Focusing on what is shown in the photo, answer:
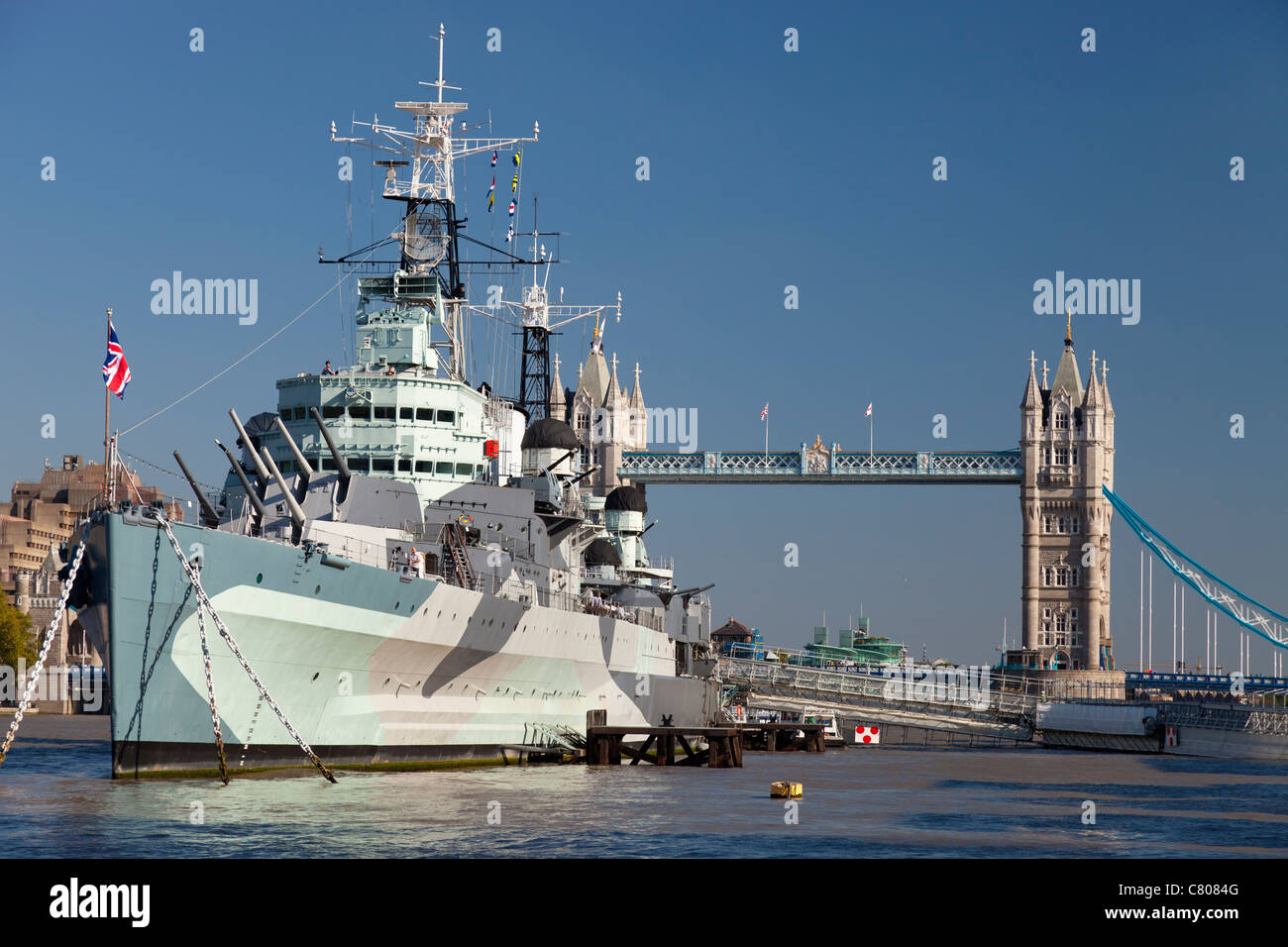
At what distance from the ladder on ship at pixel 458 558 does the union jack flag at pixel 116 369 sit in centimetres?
943

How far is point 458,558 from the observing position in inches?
1294

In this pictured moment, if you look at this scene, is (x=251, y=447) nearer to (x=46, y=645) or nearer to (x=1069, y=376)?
(x=46, y=645)

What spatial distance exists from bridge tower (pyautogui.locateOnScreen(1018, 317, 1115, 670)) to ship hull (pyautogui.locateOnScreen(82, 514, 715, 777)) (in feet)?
313

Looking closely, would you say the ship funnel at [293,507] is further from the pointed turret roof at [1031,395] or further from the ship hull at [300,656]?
the pointed turret roof at [1031,395]

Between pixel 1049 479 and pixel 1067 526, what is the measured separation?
4457mm

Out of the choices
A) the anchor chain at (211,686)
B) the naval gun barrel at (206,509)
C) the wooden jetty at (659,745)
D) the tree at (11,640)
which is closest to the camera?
the anchor chain at (211,686)

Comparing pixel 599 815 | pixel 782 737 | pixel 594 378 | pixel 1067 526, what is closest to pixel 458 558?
pixel 599 815

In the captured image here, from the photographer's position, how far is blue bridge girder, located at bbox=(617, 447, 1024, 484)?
122500 mm

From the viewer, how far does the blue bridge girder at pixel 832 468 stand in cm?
12250

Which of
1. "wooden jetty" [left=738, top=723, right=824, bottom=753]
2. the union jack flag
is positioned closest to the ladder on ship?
the union jack flag

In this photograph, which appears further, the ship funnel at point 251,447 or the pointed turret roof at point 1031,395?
the pointed turret roof at point 1031,395

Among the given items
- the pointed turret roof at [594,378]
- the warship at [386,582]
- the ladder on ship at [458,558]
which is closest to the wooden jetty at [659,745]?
the warship at [386,582]
